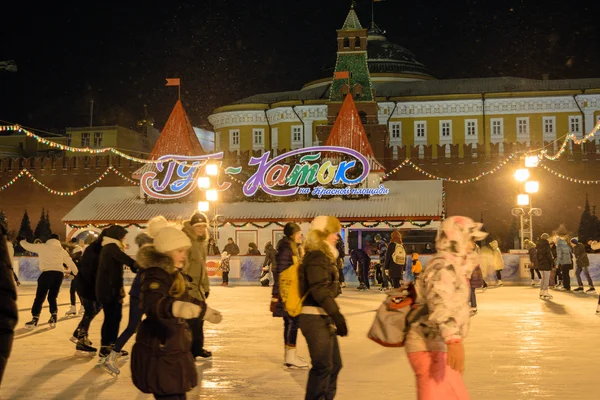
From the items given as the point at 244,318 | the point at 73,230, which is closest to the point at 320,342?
the point at 244,318

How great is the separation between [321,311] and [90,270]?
4226mm

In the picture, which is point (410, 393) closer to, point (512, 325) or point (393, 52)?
point (512, 325)

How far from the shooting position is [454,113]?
55.0m

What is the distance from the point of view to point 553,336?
1175 centimetres

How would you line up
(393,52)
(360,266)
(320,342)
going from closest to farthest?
(320,342), (360,266), (393,52)

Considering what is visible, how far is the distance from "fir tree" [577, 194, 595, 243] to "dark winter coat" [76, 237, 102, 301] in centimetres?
3257

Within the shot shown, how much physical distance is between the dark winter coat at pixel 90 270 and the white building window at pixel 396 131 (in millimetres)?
45848

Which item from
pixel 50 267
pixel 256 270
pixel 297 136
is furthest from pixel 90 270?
pixel 297 136

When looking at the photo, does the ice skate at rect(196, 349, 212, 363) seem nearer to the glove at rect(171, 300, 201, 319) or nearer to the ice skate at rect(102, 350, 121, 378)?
the ice skate at rect(102, 350, 121, 378)

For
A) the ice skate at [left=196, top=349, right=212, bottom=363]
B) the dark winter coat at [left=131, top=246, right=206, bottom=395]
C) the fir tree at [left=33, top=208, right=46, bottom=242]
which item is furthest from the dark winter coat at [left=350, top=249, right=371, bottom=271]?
the fir tree at [left=33, top=208, right=46, bottom=242]

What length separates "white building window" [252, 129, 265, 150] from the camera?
58.2 metres

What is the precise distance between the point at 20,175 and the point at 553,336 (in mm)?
38551

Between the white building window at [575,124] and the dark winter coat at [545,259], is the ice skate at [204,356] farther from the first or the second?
the white building window at [575,124]

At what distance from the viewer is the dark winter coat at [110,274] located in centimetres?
904
